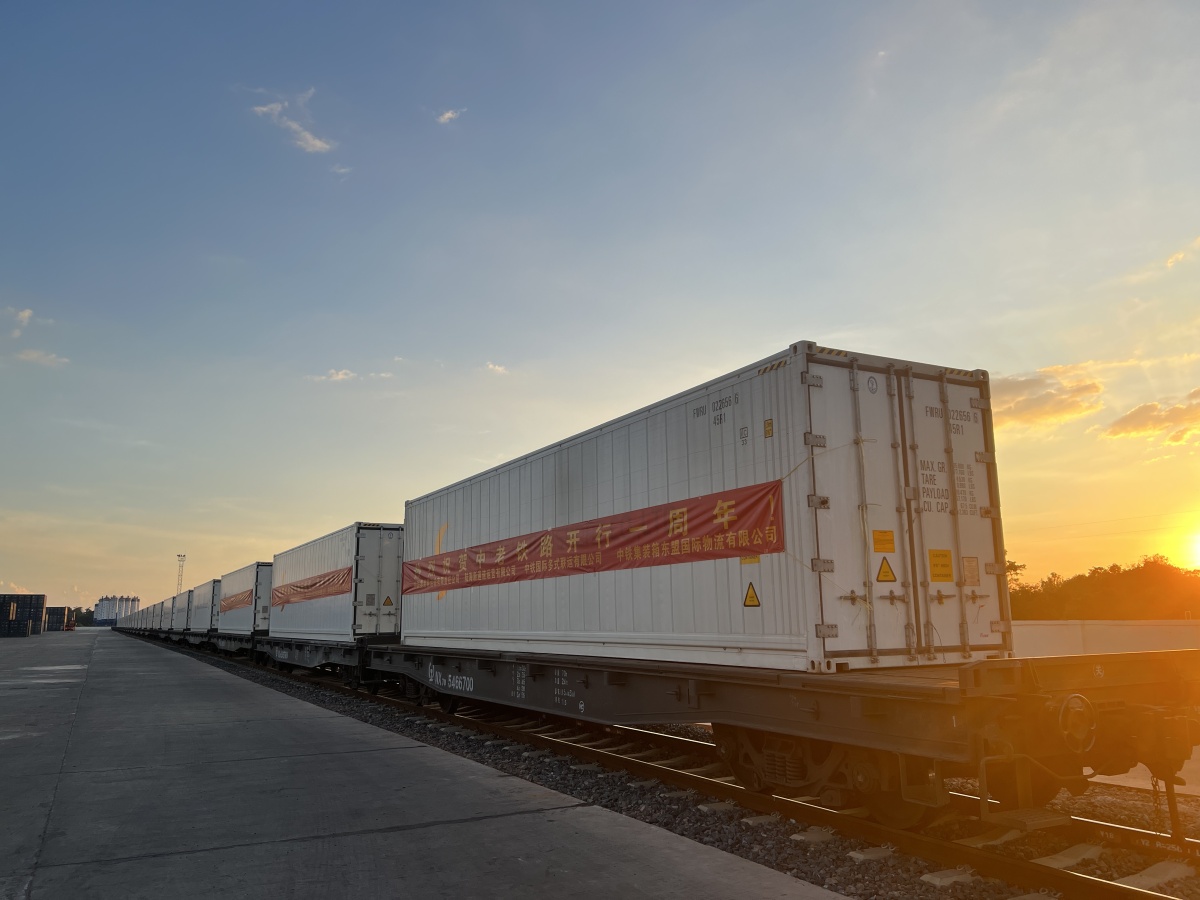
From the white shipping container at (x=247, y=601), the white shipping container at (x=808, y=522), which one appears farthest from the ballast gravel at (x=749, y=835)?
the white shipping container at (x=247, y=601)

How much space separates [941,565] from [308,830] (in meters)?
6.06

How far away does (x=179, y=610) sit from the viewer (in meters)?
61.3

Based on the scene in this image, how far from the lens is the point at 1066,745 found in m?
5.62

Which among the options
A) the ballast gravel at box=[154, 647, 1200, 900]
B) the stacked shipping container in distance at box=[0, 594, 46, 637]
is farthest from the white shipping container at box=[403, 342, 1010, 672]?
the stacked shipping container in distance at box=[0, 594, 46, 637]

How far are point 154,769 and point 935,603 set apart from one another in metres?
8.82

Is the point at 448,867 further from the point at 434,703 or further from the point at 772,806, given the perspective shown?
the point at 434,703

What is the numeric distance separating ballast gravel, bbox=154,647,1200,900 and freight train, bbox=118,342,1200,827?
0.47m

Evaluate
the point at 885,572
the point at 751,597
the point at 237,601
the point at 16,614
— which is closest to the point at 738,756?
the point at 751,597

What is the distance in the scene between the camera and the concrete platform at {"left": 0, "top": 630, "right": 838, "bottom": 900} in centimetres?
525

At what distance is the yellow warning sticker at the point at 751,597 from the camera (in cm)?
741

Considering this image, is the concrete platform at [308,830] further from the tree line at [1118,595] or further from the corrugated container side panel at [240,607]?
the tree line at [1118,595]

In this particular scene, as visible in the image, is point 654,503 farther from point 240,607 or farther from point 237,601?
point 237,601

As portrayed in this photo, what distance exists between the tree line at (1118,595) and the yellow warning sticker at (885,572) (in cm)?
3141

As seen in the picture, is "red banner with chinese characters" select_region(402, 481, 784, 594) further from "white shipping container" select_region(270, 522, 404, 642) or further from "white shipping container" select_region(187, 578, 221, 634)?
"white shipping container" select_region(187, 578, 221, 634)
